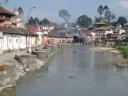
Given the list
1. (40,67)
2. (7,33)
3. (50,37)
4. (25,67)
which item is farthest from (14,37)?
(50,37)

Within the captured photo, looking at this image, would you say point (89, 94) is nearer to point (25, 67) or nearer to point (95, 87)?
point (95, 87)

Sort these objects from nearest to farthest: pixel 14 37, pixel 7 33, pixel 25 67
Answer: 1. pixel 25 67
2. pixel 7 33
3. pixel 14 37

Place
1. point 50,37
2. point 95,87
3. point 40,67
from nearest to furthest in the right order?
point 95,87
point 40,67
point 50,37

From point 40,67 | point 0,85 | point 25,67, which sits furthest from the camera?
point 40,67

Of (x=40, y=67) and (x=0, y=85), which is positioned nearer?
(x=0, y=85)

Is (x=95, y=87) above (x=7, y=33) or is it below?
below

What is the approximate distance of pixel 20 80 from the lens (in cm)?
3656

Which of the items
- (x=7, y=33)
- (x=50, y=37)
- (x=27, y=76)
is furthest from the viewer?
(x=50, y=37)

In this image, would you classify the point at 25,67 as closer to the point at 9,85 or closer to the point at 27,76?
the point at 27,76

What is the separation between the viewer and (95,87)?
118 ft

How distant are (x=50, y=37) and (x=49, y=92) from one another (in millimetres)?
138889

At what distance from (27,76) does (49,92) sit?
8.83 metres

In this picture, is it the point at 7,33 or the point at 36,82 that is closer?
the point at 36,82

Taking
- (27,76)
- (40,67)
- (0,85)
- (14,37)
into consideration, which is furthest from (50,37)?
(0,85)
